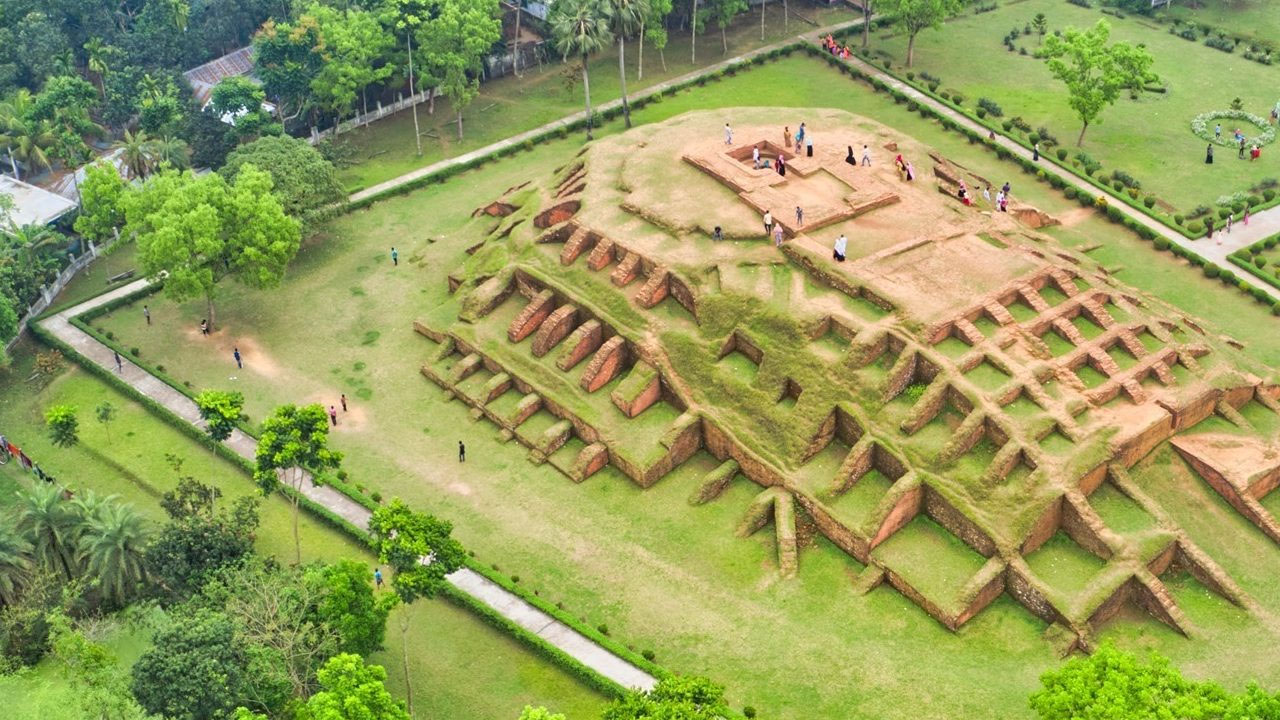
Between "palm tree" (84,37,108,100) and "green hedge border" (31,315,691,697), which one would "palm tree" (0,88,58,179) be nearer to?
"palm tree" (84,37,108,100)

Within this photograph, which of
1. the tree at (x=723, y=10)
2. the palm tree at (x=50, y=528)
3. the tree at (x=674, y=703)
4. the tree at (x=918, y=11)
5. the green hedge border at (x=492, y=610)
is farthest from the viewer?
the tree at (x=723, y=10)

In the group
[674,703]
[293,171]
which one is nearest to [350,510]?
[674,703]

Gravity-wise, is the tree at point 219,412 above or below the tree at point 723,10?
below

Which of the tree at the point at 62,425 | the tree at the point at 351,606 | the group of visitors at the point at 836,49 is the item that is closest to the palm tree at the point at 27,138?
the tree at the point at 62,425

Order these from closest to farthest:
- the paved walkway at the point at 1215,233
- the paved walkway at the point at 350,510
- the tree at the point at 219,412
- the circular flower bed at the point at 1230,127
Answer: the paved walkway at the point at 350,510, the tree at the point at 219,412, the paved walkway at the point at 1215,233, the circular flower bed at the point at 1230,127

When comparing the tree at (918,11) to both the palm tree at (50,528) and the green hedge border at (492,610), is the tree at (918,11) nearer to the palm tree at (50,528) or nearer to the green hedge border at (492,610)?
the green hedge border at (492,610)

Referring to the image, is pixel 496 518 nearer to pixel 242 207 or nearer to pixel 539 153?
pixel 242 207

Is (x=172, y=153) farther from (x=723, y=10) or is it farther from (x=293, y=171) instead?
(x=723, y=10)
